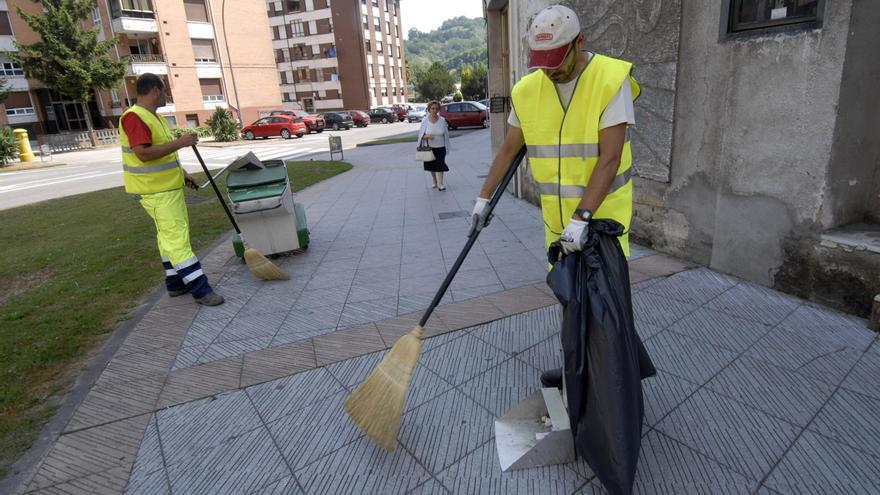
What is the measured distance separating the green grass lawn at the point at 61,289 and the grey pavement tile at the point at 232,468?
95cm

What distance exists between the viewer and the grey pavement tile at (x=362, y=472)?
2.30m

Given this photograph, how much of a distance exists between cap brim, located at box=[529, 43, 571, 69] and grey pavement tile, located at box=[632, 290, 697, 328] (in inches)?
88.3

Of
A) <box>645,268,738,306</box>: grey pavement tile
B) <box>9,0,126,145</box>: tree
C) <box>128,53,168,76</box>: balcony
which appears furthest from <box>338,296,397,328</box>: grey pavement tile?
<box>128,53,168,76</box>: balcony

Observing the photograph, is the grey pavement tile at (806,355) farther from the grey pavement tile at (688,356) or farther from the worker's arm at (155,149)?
the worker's arm at (155,149)

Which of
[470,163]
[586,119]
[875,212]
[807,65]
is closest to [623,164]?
[586,119]

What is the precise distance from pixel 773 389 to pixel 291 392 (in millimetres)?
2752

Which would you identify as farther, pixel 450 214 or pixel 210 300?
pixel 450 214

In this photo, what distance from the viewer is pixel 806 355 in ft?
10.0

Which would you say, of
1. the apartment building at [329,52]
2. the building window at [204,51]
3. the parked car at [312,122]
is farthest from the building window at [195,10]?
the apartment building at [329,52]

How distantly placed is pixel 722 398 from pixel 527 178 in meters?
5.29

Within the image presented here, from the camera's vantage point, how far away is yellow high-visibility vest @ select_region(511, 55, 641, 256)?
6.86ft

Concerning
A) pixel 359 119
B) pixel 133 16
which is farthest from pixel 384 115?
pixel 133 16

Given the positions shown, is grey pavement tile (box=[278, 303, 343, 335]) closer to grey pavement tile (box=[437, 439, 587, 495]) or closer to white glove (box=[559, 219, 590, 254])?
grey pavement tile (box=[437, 439, 587, 495])

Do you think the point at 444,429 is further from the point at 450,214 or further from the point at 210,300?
the point at 450,214
